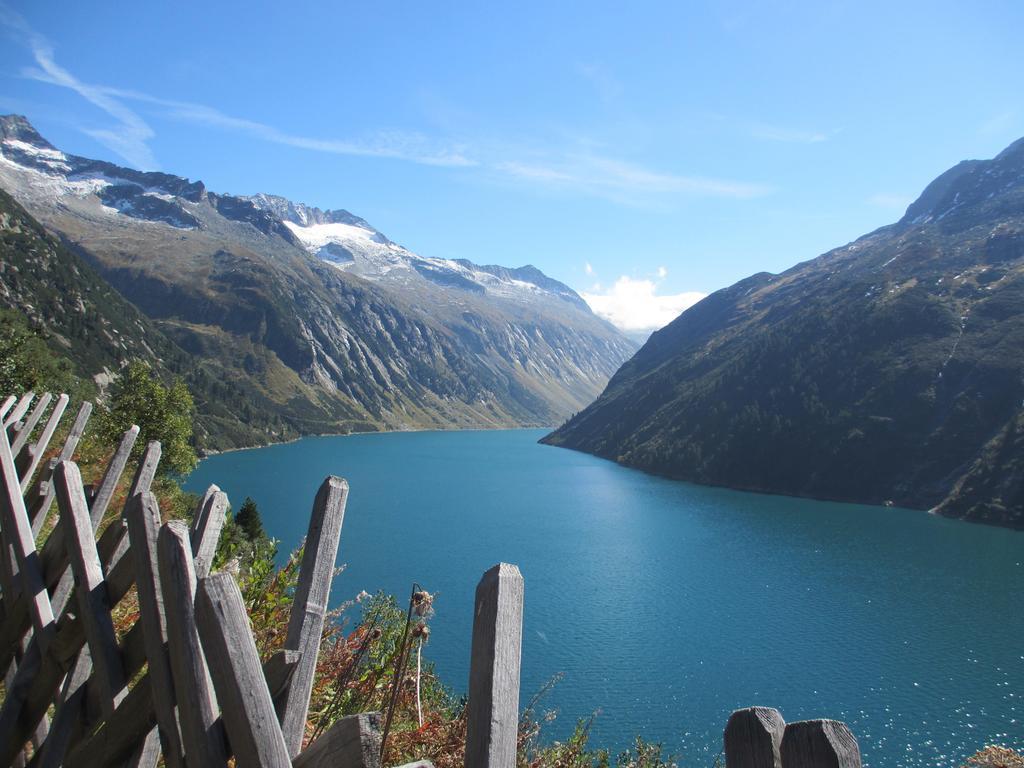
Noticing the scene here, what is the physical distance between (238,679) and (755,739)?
4.76 ft

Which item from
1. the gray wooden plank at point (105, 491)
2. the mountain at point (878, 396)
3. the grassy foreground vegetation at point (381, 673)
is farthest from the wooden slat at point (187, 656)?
A: the mountain at point (878, 396)

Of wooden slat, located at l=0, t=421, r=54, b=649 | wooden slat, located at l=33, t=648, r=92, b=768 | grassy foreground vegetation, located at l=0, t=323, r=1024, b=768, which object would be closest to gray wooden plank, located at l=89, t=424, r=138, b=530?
wooden slat, located at l=0, t=421, r=54, b=649

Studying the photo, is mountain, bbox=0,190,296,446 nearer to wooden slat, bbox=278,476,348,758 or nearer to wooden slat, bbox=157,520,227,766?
wooden slat, bbox=278,476,348,758

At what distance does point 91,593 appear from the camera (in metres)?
2.77

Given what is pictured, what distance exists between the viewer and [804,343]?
153 metres

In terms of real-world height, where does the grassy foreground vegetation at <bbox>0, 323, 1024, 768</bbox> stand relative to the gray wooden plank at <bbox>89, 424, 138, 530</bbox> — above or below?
below

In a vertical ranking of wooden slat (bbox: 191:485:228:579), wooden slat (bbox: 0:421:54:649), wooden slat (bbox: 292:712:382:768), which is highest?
wooden slat (bbox: 292:712:382:768)

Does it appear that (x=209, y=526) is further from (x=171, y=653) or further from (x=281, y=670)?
(x=281, y=670)

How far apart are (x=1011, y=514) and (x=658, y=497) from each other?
163ft

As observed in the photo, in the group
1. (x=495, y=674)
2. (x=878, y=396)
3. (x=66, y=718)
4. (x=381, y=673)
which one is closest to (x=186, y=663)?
(x=495, y=674)

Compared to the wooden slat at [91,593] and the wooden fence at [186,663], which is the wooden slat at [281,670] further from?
the wooden slat at [91,593]

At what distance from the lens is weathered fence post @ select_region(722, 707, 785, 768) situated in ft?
4.84

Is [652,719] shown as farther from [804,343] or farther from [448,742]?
[804,343]

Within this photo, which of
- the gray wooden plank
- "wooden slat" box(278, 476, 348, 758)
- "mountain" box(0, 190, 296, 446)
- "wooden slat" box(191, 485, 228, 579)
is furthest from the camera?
"mountain" box(0, 190, 296, 446)
